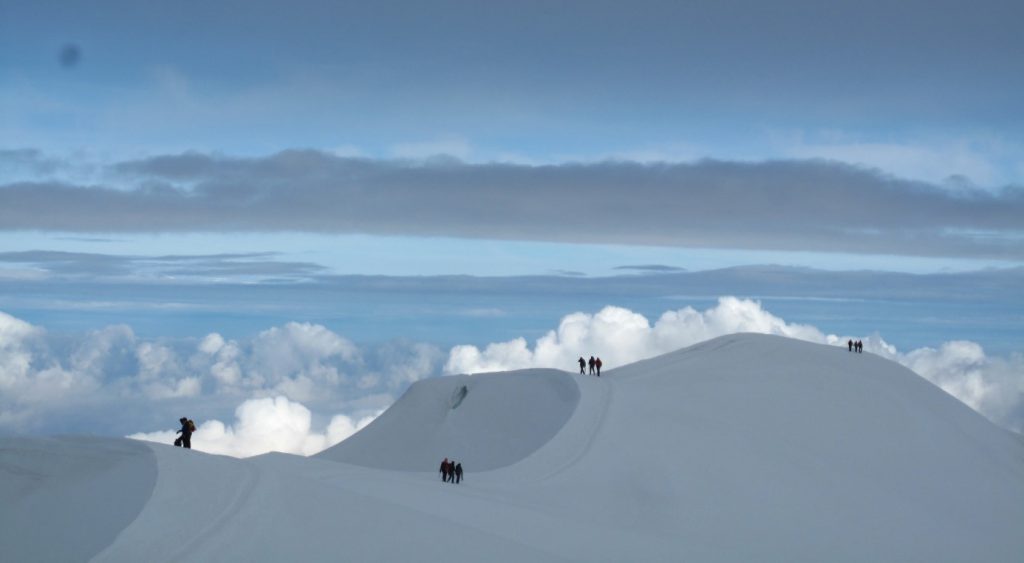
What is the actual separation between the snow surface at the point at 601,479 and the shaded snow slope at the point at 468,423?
142 mm

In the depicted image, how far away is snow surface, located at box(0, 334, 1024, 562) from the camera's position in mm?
22688

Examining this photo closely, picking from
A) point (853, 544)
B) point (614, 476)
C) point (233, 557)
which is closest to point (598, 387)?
point (614, 476)

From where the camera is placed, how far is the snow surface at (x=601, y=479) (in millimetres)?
22688

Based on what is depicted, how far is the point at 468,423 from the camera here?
154 feet

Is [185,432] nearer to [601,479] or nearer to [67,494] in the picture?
[67,494]

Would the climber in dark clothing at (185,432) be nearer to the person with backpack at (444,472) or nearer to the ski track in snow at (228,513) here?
the ski track in snow at (228,513)

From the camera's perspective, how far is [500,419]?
151 feet

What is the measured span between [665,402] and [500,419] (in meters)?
8.50

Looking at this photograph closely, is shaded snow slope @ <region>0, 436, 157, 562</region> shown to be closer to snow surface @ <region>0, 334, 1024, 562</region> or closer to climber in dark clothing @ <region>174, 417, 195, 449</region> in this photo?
snow surface @ <region>0, 334, 1024, 562</region>

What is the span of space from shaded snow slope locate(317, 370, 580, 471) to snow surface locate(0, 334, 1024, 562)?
14cm

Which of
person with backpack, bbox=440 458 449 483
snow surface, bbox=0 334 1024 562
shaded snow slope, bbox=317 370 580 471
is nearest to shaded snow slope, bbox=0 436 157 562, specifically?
snow surface, bbox=0 334 1024 562

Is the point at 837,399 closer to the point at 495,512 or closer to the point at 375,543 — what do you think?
the point at 495,512

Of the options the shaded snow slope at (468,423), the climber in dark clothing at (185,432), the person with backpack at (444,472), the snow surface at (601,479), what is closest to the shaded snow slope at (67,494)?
the snow surface at (601,479)

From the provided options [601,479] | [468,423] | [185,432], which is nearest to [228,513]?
[185,432]
